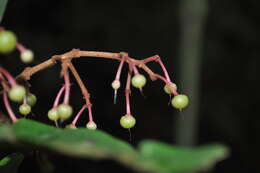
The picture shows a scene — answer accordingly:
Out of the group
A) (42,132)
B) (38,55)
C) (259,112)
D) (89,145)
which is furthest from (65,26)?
(89,145)

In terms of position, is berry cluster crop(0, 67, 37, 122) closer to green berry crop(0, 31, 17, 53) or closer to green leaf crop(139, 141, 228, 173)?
green berry crop(0, 31, 17, 53)

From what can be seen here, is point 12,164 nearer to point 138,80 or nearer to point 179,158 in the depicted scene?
point 138,80

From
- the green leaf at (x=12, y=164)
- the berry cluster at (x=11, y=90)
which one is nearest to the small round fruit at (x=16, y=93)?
the berry cluster at (x=11, y=90)

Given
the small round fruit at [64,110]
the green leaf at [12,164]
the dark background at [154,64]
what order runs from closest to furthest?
the small round fruit at [64,110], the green leaf at [12,164], the dark background at [154,64]

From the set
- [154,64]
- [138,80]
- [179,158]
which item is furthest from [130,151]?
[154,64]

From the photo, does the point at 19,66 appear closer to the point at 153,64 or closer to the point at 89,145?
the point at 153,64

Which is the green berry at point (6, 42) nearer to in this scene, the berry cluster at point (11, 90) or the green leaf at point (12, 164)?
the berry cluster at point (11, 90)

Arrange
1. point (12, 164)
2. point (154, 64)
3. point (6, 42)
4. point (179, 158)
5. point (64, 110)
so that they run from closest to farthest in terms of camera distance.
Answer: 1. point (179, 158)
2. point (6, 42)
3. point (64, 110)
4. point (12, 164)
5. point (154, 64)
